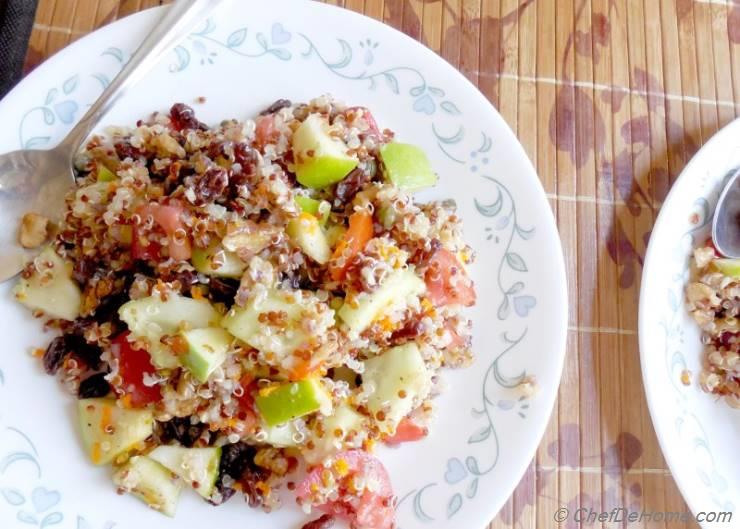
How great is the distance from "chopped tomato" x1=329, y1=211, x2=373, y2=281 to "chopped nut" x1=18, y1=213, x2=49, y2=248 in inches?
23.1

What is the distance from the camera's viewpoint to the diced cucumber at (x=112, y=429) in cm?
127

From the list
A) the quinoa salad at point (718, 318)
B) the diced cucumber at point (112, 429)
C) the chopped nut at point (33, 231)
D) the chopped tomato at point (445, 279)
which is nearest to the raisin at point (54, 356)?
the diced cucumber at point (112, 429)

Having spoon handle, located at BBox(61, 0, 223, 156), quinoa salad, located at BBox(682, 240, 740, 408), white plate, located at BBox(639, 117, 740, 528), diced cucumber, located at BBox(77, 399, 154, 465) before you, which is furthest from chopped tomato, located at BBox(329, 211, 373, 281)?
quinoa salad, located at BBox(682, 240, 740, 408)

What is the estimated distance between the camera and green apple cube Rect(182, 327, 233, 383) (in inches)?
46.7

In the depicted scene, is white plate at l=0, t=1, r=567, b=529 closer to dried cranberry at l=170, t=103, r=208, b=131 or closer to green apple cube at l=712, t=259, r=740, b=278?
dried cranberry at l=170, t=103, r=208, b=131

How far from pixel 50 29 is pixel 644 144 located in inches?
59.0

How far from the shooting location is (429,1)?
5.94 feet

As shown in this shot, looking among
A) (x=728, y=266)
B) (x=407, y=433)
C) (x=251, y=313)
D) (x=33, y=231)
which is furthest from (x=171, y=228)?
(x=728, y=266)

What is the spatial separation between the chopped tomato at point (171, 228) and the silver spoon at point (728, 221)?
1.18 m

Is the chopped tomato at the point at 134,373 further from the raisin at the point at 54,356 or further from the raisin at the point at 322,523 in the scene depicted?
the raisin at the point at 322,523

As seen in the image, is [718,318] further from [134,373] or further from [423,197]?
[134,373]

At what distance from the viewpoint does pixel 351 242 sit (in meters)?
1.29

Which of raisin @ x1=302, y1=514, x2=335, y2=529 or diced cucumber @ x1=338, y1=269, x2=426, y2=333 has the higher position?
diced cucumber @ x1=338, y1=269, x2=426, y2=333

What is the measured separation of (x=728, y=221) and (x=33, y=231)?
1.52 metres
